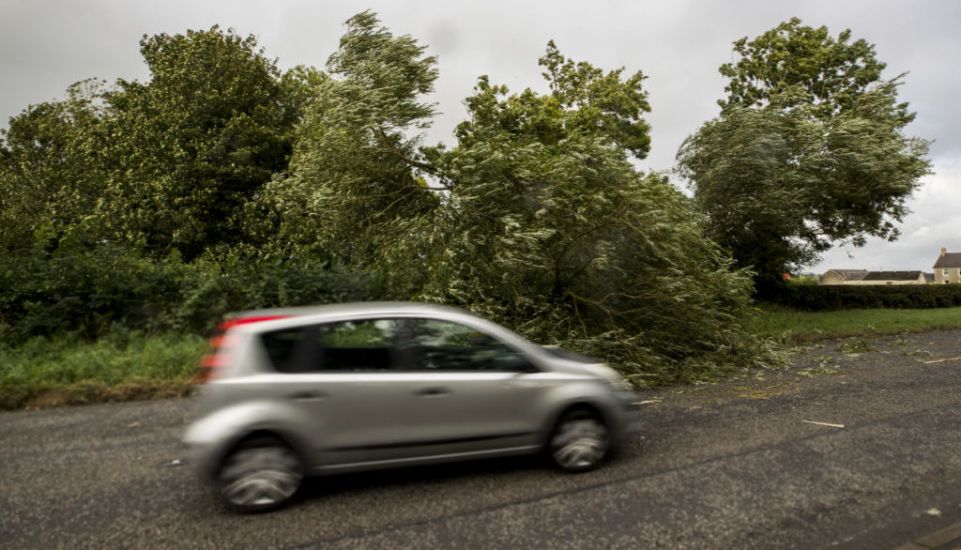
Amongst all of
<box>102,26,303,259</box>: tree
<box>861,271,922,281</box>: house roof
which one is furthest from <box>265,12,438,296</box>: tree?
<box>861,271,922,281</box>: house roof

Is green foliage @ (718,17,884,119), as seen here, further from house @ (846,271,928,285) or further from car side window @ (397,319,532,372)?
house @ (846,271,928,285)

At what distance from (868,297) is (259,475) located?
3373 centimetres

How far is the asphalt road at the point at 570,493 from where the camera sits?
4098 mm

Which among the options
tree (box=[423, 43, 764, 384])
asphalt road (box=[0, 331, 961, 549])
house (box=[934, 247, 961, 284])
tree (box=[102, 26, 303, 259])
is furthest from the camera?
house (box=[934, 247, 961, 284])

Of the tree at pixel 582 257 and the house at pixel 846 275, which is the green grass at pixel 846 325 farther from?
the house at pixel 846 275

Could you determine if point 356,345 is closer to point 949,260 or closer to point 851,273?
point 949,260

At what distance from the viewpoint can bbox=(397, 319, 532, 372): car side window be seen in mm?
5020

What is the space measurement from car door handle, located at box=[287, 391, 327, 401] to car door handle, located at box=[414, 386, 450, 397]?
0.77m

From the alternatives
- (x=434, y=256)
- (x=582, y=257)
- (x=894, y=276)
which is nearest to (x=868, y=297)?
(x=582, y=257)

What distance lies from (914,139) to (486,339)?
21.8m

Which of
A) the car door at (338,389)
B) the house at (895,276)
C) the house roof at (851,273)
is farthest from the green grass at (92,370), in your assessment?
the house roof at (851,273)

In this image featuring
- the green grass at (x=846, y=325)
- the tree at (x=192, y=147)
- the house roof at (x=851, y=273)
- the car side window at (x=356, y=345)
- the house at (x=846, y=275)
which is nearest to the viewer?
the car side window at (x=356, y=345)

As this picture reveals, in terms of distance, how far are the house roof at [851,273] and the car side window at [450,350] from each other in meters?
128

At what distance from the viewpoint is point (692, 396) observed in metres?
8.73
